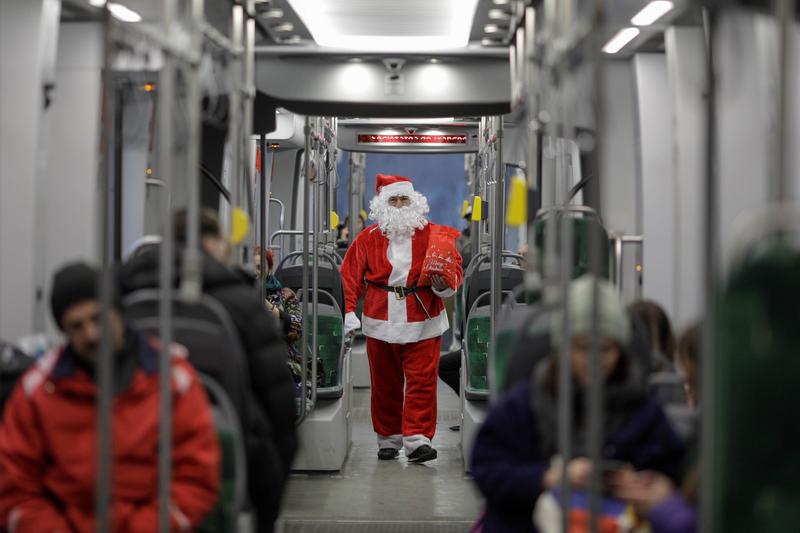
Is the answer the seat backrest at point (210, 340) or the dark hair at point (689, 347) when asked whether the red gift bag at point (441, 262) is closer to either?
the seat backrest at point (210, 340)

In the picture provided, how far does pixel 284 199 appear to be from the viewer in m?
11.7

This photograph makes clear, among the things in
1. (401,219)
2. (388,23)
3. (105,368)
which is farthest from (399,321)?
(105,368)

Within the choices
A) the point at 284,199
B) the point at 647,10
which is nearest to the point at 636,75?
the point at 647,10

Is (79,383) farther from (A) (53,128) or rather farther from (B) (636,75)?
(B) (636,75)

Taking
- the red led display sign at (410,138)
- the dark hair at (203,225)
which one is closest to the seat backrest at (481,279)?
the red led display sign at (410,138)

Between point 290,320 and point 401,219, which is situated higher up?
point 401,219

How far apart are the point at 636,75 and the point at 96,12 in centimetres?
152

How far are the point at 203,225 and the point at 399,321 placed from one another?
389cm

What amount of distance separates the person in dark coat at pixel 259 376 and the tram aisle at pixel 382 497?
5.95 feet

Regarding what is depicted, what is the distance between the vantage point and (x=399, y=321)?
7625mm

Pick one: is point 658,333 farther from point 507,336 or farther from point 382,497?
point 382,497

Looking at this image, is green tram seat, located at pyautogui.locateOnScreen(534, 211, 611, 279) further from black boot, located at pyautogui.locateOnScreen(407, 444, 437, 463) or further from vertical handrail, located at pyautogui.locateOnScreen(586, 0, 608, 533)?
black boot, located at pyautogui.locateOnScreen(407, 444, 437, 463)

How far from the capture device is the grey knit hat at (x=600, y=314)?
309 centimetres

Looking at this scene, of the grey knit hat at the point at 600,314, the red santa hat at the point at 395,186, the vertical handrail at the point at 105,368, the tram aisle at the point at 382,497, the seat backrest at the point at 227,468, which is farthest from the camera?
the red santa hat at the point at 395,186
